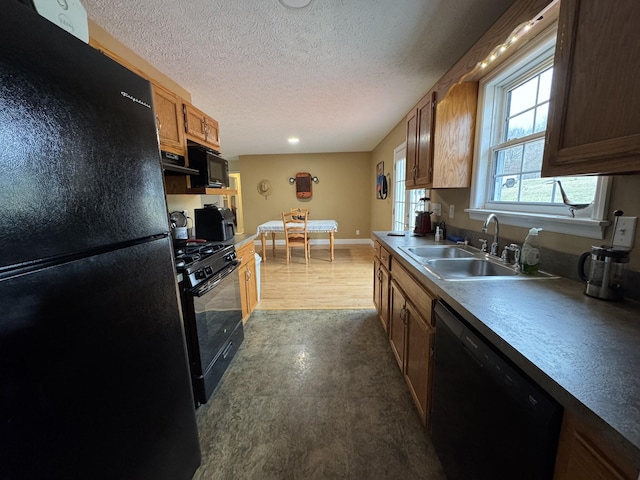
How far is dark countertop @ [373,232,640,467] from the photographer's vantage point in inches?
19.3

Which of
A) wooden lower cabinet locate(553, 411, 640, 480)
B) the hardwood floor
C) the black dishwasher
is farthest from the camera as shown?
the hardwood floor

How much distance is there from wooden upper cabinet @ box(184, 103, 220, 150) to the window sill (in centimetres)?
245

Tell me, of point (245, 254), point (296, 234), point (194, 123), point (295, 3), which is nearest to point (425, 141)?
point (295, 3)

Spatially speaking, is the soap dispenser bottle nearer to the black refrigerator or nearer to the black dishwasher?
the black dishwasher

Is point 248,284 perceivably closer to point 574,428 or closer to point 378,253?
point 378,253

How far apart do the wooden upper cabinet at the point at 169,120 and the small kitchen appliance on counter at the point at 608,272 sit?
8.07ft

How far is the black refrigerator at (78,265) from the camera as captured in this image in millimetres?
526

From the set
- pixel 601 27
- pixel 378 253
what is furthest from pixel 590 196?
pixel 378 253

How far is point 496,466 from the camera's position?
74 cm

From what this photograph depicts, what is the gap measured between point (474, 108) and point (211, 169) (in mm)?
2190

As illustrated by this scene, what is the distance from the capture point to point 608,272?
932 mm

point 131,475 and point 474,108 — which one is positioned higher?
point 474,108

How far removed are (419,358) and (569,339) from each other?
31.0 inches

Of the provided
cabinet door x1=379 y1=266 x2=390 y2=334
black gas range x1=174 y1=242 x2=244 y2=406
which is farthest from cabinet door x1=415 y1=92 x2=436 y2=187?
black gas range x1=174 y1=242 x2=244 y2=406
